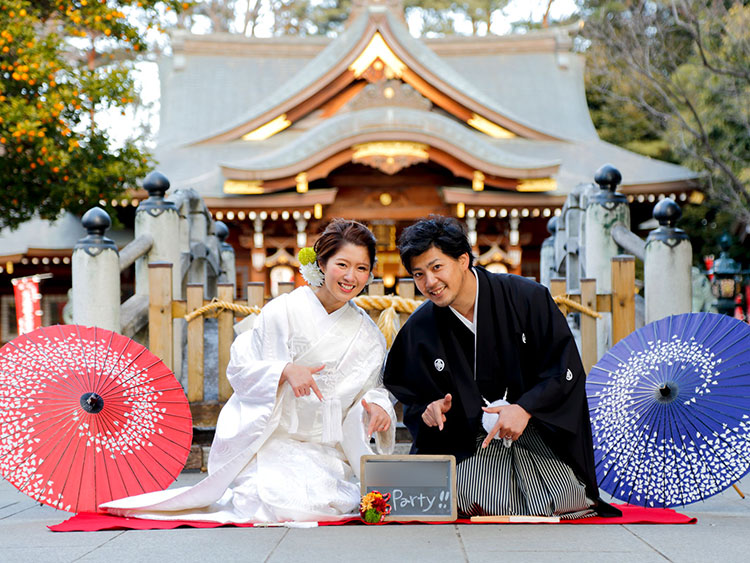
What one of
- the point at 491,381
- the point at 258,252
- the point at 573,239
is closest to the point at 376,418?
the point at 491,381

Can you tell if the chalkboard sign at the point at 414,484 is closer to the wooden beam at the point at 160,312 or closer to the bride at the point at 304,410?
the bride at the point at 304,410

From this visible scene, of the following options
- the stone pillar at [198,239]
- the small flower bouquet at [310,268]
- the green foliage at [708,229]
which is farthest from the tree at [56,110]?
the green foliage at [708,229]

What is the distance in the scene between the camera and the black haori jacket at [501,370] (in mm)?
3312

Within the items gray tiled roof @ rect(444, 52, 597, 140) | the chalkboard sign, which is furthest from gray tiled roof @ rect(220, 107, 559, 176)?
the chalkboard sign

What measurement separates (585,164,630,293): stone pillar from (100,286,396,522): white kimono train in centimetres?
323

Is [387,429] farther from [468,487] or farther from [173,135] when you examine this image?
[173,135]

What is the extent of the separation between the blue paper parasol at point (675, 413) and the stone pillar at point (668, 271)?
142 cm

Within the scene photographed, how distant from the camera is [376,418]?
340 cm

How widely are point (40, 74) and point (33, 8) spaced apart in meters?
1.28

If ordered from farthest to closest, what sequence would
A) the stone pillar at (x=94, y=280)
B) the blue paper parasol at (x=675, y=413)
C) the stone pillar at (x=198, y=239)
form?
1. the stone pillar at (x=198, y=239)
2. the stone pillar at (x=94, y=280)
3. the blue paper parasol at (x=675, y=413)

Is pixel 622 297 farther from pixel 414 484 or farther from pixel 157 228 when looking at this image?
pixel 157 228

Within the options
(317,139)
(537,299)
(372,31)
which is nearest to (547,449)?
(537,299)

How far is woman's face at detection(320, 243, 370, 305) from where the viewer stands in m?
3.49

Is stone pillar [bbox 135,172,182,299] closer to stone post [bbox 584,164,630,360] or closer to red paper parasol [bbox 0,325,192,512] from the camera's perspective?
red paper parasol [bbox 0,325,192,512]
